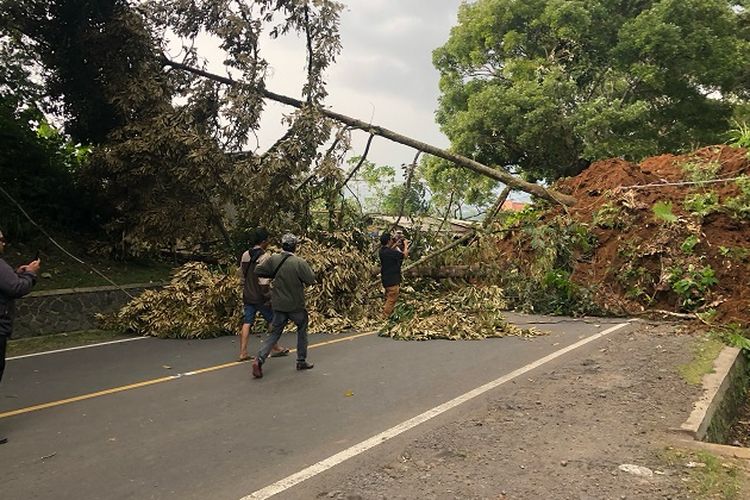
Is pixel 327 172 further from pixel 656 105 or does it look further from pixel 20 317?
pixel 656 105

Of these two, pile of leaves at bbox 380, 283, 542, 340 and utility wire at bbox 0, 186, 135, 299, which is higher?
utility wire at bbox 0, 186, 135, 299

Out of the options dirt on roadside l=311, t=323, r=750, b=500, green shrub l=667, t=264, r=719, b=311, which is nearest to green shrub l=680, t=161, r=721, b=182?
green shrub l=667, t=264, r=719, b=311

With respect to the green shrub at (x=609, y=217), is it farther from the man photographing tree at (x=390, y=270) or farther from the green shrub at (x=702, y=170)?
the man photographing tree at (x=390, y=270)

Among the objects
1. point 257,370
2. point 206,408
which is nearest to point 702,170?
point 257,370

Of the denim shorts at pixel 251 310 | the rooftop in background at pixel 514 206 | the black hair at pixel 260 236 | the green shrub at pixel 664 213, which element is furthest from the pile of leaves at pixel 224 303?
the green shrub at pixel 664 213

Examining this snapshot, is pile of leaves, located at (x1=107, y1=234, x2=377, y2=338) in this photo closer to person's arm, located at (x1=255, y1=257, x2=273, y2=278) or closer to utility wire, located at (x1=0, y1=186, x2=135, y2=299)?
utility wire, located at (x1=0, y1=186, x2=135, y2=299)

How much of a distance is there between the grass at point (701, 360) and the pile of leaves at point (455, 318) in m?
2.35

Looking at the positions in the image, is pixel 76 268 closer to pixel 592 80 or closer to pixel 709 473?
pixel 709 473

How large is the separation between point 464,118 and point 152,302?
42.2 ft

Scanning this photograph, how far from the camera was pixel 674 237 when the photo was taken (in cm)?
1105

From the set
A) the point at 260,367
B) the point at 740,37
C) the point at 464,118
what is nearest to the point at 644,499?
the point at 260,367

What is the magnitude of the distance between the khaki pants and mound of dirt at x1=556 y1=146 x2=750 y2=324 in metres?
3.85

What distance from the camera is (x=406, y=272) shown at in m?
Result: 12.4

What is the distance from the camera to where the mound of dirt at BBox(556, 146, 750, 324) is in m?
10.3
